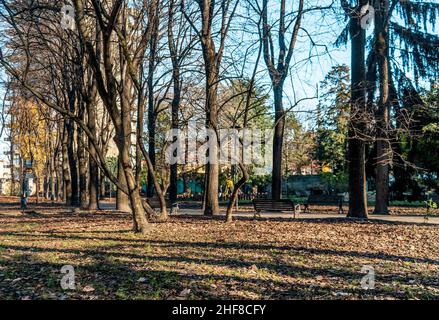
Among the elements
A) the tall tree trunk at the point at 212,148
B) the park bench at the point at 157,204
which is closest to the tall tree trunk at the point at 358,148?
the tall tree trunk at the point at 212,148

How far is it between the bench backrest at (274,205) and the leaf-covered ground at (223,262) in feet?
9.76

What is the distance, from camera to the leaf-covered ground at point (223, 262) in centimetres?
585

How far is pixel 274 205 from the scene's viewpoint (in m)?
16.9

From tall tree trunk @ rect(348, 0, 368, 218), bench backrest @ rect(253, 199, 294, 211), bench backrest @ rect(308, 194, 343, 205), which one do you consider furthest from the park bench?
bench backrest @ rect(308, 194, 343, 205)

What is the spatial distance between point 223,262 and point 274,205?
9229 mm

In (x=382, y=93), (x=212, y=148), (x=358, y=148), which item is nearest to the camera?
(x=358, y=148)

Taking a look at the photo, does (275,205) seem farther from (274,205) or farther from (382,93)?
(382,93)

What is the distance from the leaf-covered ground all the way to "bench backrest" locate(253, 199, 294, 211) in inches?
117

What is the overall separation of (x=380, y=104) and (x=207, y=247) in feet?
41.7

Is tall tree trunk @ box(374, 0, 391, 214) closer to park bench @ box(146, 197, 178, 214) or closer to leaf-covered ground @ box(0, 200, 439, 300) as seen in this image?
leaf-covered ground @ box(0, 200, 439, 300)

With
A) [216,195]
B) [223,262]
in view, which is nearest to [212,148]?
[216,195]

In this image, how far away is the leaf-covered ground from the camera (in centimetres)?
585
